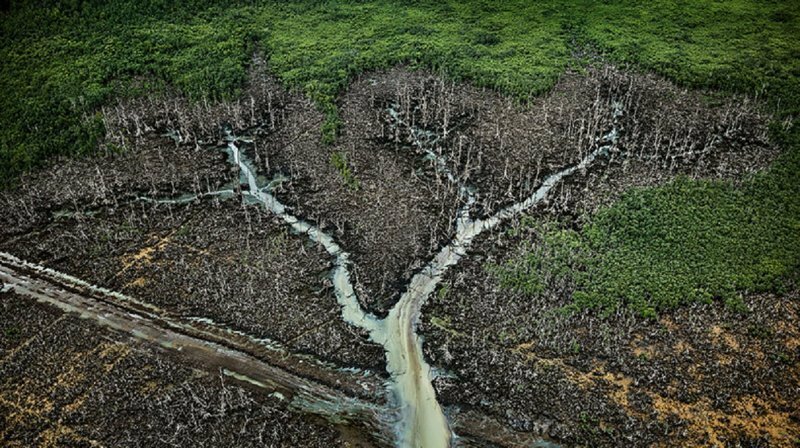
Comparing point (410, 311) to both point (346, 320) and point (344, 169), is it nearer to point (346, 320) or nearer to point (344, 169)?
point (346, 320)

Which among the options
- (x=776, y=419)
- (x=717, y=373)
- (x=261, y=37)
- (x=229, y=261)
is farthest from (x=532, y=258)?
(x=261, y=37)

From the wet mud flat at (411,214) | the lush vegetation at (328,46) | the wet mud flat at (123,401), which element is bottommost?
the wet mud flat at (123,401)

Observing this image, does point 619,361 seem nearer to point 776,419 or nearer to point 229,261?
point 776,419

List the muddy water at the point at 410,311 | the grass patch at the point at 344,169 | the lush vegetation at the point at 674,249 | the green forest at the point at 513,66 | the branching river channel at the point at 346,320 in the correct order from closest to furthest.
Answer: the muddy water at the point at 410,311, the branching river channel at the point at 346,320, the lush vegetation at the point at 674,249, the green forest at the point at 513,66, the grass patch at the point at 344,169

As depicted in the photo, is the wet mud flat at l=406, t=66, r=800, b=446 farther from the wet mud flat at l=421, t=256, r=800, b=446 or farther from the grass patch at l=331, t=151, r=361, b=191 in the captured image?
the grass patch at l=331, t=151, r=361, b=191

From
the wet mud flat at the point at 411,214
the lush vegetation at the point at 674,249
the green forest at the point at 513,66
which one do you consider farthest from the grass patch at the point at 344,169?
the lush vegetation at the point at 674,249

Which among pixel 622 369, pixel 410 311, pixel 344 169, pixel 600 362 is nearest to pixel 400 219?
pixel 344 169

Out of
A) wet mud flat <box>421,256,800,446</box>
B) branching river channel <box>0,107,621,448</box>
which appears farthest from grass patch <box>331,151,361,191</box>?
wet mud flat <box>421,256,800,446</box>

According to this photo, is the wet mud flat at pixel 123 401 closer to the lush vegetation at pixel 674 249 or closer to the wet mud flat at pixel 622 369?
the wet mud flat at pixel 622 369
